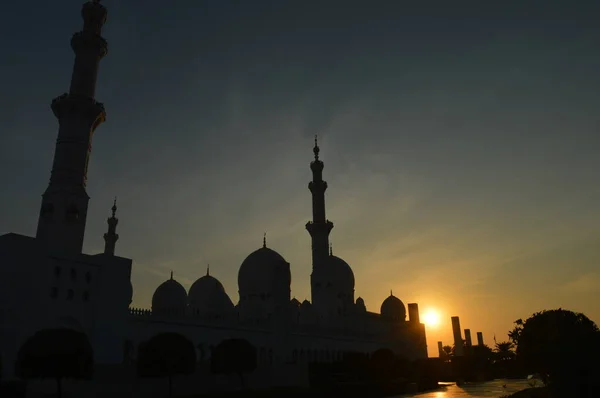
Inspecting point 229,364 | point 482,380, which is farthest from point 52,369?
point 482,380

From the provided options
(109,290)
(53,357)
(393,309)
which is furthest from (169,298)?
(393,309)

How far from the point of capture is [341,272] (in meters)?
54.8

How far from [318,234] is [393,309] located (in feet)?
58.5

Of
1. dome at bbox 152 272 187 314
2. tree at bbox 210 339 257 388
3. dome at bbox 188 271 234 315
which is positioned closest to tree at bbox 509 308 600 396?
tree at bbox 210 339 257 388

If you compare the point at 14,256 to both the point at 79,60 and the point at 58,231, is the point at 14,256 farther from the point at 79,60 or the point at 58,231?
the point at 79,60

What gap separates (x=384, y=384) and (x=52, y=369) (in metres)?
21.8

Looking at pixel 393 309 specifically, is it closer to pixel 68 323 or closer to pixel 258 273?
pixel 258 273

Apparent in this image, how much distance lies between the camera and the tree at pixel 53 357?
19.3 meters

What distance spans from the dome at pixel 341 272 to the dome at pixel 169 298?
16.1 metres

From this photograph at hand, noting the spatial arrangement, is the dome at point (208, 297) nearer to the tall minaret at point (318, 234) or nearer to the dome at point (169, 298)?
the dome at point (169, 298)

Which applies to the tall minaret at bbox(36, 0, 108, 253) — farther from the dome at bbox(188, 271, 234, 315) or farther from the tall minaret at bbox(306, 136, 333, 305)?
the tall minaret at bbox(306, 136, 333, 305)

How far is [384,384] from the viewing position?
110ft

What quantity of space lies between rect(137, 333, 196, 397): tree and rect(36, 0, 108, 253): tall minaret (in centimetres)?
860

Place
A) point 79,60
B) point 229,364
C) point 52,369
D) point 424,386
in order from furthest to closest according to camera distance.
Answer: point 424,386, point 79,60, point 229,364, point 52,369
